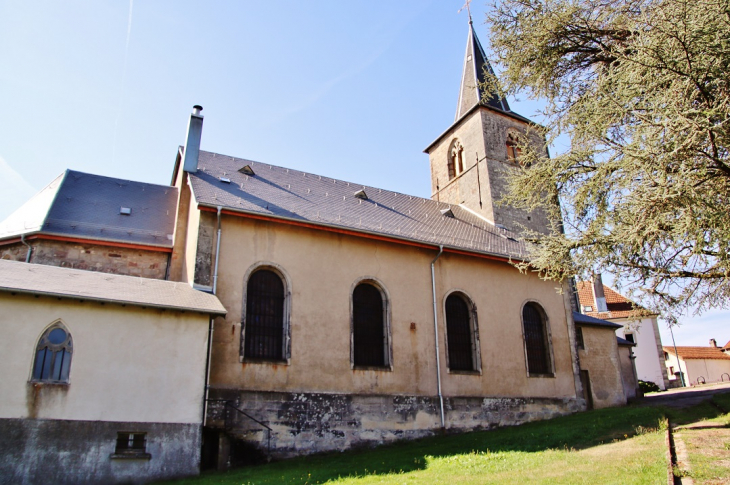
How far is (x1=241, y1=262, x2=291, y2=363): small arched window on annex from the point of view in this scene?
1271 cm

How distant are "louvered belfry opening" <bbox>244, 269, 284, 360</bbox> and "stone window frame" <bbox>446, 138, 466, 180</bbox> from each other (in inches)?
512

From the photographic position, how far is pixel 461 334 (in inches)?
633

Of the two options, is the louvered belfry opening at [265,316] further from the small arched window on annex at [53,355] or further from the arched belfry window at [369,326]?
the small arched window on annex at [53,355]

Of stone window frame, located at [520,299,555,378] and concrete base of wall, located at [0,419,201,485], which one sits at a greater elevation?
stone window frame, located at [520,299,555,378]

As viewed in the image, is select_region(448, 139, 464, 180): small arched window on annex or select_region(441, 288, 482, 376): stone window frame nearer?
select_region(441, 288, 482, 376): stone window frame

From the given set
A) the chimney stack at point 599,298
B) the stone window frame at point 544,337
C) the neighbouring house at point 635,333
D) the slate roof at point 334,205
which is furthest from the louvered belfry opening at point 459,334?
the chimney stack at point 599,298

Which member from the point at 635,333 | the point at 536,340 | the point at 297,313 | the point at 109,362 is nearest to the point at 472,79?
the point at 536,340

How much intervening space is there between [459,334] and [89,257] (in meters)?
10.5

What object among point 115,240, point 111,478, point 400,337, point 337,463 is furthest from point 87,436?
point 400,337

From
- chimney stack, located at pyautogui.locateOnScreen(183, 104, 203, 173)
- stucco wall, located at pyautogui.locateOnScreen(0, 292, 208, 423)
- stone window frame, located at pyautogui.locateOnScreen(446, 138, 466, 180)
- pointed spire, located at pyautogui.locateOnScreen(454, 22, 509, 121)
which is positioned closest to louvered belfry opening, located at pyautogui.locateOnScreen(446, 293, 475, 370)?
stucco wall, located at pyautogui.locateOnScreen(0, 292, 208, 423)

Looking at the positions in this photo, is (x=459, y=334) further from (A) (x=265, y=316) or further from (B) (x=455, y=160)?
(B) (x=455, y=160)

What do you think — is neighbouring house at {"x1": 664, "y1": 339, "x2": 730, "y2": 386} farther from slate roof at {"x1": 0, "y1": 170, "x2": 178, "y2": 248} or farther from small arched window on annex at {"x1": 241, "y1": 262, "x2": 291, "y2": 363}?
slate roof at {"x1": 0, "y1": 170, "x2": 178, "y2": 248}

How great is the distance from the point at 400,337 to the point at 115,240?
8089 millimetres

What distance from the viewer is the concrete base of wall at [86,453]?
8.79 metres
